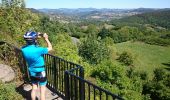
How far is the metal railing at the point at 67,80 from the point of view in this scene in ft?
17.0

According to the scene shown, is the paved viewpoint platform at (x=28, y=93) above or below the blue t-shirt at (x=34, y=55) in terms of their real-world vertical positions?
below

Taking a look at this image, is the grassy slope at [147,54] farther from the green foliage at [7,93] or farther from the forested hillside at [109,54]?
the green foliage at [7,93]

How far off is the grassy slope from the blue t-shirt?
7173 centimetres

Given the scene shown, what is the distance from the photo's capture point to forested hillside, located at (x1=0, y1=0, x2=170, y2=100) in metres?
17.1

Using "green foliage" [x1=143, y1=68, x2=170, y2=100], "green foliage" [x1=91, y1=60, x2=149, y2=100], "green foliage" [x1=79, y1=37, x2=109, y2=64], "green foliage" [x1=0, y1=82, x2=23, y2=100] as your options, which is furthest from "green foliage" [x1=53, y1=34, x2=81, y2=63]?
"green foliage" [x1=79, y1=37, x2=109, y2=64]

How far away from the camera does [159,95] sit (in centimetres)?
4628

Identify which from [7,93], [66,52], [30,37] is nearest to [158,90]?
[66,52]

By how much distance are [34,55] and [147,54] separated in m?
90.4

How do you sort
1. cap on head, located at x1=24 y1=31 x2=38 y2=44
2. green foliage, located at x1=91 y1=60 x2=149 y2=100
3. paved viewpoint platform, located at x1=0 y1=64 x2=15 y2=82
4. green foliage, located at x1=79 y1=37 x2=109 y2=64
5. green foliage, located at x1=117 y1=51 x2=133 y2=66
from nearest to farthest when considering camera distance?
cap on head, located at x1=24 y1=31 x2=38 y2=44 < paved viewpoint platform, located at x1=0 y1=64 x2=15 y2=82 < green foliage, located at x1=91 y1=60 x2=149 y2=100 < green foliage, located at x1=79 y1=37 x2=109 y2=64 < green foliage, located at x1=117 y1=51 x2=133 y2=66

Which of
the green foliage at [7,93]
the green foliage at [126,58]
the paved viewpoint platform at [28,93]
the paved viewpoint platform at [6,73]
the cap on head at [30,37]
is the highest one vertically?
the cap on head at [30,37]

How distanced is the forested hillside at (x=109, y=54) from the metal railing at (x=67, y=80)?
16.0 feet

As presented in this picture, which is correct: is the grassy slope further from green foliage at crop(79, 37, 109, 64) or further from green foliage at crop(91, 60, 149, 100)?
green foliage at crop(91, 60, 149, 100)

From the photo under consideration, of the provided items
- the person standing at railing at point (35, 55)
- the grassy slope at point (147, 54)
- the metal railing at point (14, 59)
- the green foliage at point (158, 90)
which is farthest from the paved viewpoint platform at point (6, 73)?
the grassy slope at point (147, 54)

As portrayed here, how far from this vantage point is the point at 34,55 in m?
5.21
